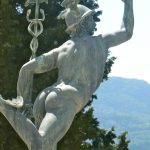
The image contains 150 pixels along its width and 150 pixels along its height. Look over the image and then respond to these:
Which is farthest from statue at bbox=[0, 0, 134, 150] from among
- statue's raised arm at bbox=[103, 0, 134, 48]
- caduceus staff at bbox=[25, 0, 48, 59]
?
caduceus staff at bbox=[25, 0, 48, 59]

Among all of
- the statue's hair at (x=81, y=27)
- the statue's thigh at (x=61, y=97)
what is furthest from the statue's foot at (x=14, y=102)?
the statue's hair at (x=81, y=27)

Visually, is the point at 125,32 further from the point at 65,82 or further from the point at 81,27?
the point at 65,82

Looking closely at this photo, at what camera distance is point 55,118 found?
7.17 m

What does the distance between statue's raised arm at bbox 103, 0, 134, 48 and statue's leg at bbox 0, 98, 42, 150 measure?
147 cm

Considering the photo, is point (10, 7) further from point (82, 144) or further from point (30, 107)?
point (30, 107)

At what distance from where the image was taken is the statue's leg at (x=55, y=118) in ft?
23.3

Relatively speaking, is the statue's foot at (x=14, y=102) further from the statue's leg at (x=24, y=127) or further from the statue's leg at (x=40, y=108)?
the statue's leg at (x=40, y=108)

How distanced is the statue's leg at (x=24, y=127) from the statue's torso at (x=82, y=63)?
698 mm

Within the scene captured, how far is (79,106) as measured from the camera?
7.42 meters

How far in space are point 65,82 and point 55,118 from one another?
0.54m

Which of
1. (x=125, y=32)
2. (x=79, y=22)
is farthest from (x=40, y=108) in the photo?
(x=125, y=32)

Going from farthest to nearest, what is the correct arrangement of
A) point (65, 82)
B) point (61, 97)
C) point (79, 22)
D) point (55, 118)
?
point (79, 22)
point (65, 82)
point (61, 97)
point (55, 118)

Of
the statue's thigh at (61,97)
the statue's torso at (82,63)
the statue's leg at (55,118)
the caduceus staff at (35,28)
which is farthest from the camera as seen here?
the caduceus staff at (35,28)

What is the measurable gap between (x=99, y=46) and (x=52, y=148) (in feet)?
4.67
